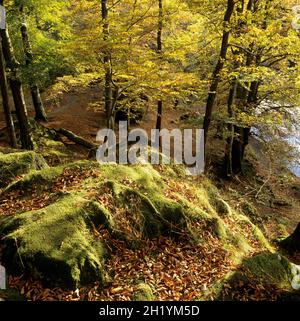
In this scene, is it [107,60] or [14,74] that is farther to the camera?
[107,60]

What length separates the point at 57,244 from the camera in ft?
17.3

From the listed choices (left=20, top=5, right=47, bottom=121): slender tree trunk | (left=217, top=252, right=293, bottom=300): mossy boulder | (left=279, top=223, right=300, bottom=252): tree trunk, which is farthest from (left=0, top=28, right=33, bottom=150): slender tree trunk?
(left=279, top=223, right=300, bottom=252): tree trunk

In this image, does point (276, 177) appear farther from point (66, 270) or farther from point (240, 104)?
point (66, 270)

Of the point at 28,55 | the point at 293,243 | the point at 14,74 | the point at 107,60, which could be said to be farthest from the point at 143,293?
the point at 28,55

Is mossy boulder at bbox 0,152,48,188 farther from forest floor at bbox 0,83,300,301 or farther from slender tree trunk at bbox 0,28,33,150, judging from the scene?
slender tree trunk at bbox 0,28,33,150

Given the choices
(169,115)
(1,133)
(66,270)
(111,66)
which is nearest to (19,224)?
(66,270)

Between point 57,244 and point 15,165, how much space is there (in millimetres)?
3253

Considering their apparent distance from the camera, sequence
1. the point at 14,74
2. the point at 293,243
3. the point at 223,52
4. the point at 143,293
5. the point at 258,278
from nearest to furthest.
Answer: the point at 143,293 < the point at 258,278 < the point at 293,243 < the point at 223,52 < the point at 14,74

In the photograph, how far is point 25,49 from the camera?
14477 mm

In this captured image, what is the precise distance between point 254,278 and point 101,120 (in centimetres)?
1550

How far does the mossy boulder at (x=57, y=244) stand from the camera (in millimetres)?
5020

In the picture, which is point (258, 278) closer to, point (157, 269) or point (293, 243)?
point (157, 269)

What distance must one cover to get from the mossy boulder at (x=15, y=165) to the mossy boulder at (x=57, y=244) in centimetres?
196

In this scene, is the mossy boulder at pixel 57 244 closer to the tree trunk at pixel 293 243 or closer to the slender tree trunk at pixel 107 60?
the slender tree trunk at pixel 107 60
